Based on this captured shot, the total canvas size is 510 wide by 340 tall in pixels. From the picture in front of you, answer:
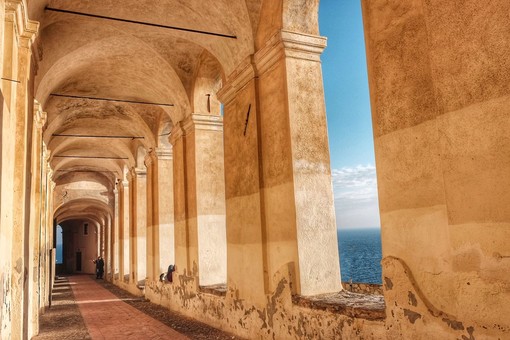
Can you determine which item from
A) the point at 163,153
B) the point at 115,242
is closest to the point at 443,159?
the point at 163,153

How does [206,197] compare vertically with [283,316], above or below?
above

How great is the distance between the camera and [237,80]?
26.5ft

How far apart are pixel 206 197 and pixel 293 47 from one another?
466 cm

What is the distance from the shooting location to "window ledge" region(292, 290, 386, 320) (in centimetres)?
496

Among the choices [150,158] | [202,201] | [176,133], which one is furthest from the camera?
[150,158]

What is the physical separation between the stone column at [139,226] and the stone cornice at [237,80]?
10.2m

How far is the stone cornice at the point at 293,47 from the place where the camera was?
6785mm

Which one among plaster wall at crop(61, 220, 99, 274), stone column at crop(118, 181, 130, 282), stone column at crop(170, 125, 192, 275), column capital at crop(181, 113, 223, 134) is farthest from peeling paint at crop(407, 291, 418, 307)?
plaster wall at crop(61, 220, 99, 274)

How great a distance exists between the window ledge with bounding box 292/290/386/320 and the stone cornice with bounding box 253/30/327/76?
11.5 feet

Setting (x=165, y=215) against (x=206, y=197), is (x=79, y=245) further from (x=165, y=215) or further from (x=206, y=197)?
(x=206, y=197)

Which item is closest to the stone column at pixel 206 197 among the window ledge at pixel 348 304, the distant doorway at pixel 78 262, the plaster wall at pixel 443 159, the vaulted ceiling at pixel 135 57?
the vaulted ceiling at pixel 135 57

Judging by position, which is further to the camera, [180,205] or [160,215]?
[160,215]

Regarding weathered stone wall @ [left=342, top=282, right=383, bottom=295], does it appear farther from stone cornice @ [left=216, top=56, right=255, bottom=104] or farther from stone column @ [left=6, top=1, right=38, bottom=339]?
stone column @ [left=6, top=1, right=38, bottom=339]

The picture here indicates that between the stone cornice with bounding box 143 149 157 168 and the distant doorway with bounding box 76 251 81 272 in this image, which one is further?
the distant doorway with bounding box 76 251 81 272
